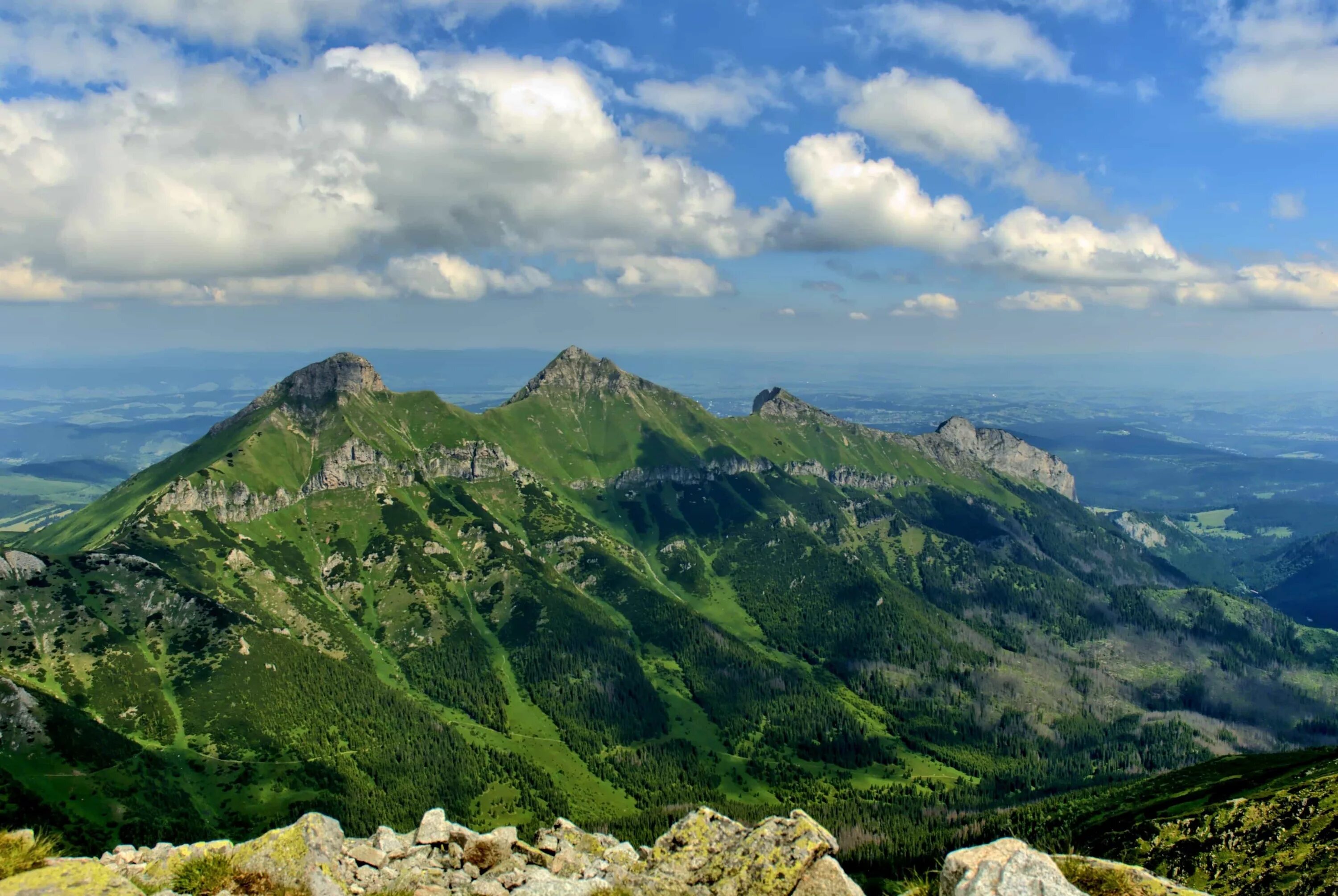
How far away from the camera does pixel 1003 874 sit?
2020cm

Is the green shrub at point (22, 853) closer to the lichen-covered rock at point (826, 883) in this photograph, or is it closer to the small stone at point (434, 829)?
the small stone at point (434, 829)

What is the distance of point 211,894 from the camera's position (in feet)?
75.7

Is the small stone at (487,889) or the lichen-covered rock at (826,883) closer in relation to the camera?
the small stone at (487,889)

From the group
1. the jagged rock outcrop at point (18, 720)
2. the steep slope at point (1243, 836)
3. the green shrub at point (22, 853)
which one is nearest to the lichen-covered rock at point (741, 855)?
the steep slope at point (1243, 836)

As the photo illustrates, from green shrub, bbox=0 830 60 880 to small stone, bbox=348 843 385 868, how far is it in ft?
36.2

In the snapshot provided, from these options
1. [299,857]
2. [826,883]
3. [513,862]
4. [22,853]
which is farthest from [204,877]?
[826,883]

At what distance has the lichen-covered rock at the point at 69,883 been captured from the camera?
19000mm

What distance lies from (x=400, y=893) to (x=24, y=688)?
8665 inches

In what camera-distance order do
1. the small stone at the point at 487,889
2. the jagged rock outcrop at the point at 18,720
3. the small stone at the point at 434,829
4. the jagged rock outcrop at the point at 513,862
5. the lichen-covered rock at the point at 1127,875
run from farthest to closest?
the jagged rock outcrop at the point at 18,720
the small stone at the point at 434,829
the small stone at the point at 487,889
the jagged rock outcrop at the point at 513,862
the lichen-covered rock at the point at 1127,875

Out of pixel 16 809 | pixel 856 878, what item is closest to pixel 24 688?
pixel 16 809

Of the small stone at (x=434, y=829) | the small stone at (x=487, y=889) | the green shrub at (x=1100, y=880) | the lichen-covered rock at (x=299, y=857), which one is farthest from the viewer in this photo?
the small stone at (x=434, y=829)

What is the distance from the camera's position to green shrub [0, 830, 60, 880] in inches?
807

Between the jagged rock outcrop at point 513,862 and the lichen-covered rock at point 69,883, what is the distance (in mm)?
3553

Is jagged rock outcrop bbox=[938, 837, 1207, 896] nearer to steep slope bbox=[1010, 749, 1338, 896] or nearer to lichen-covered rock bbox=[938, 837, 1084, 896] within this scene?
lichen-covered rock bbox=[938, 837, 1084, 896]
